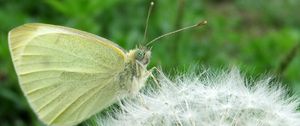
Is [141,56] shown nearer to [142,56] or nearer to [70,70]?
[142,56]

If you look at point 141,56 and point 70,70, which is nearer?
point 141,56

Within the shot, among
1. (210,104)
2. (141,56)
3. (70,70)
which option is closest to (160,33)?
(70,70)

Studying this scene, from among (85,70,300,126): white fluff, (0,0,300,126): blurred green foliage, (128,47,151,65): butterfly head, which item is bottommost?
(0,0,300,126): blurred green foliage

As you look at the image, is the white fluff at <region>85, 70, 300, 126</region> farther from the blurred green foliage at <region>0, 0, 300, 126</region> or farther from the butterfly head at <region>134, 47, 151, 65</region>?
the blurred green foliage at <region>0, 0, 300, 126</region>

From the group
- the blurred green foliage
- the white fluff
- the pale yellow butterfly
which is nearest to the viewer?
the white fluff

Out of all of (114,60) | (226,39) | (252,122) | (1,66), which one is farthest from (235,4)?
(252,122)

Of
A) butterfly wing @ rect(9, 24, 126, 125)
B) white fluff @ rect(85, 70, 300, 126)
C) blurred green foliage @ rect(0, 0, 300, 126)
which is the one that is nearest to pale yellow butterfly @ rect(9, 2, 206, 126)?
butterfly wing @ rect(9, 24, 126, 125)

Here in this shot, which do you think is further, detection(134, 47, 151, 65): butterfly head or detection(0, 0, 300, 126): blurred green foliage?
detection(0, 0, 300, 126): blurred green foliage

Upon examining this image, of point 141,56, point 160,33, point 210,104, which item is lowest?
point 160,33

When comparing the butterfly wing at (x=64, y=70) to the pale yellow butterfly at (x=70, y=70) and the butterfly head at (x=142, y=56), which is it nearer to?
the pale yellow butterfly at (x=70, y=70)
